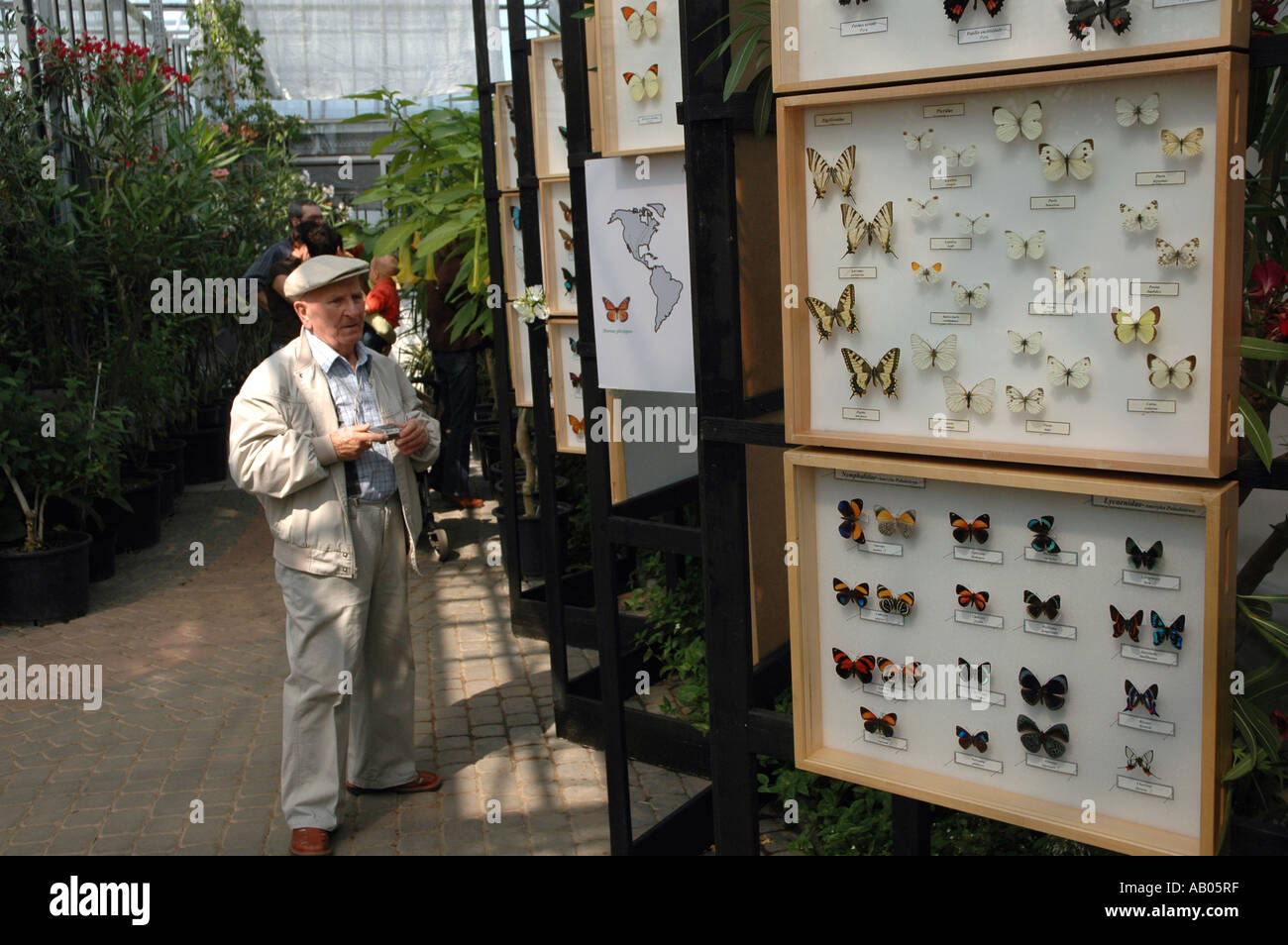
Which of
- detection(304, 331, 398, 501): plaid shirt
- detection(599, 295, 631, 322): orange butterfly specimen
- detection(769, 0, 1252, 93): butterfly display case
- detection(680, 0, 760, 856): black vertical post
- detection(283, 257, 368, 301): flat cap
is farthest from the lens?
detection(304, 331, 398, 501): plaid shirt

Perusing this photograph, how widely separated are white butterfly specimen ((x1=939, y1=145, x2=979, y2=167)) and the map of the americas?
1.58 metres

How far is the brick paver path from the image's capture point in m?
4.48

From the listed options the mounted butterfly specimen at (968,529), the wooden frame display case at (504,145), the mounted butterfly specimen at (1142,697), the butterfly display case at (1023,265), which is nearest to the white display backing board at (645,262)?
the butterfly display case at (1023,265)

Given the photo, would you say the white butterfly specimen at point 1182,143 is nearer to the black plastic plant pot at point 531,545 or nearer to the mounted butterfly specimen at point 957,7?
the mounted butterfly specimen at point 957,7

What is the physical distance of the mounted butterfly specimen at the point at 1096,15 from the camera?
6.63 ft

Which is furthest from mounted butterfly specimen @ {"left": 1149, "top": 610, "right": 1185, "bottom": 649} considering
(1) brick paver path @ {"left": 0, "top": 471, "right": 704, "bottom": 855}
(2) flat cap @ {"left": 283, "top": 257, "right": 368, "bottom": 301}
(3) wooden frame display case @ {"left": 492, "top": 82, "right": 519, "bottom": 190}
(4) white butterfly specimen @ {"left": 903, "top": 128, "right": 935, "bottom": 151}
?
(3) wooden frame display case @ {"left": 492, "top": 82, "right": 519, "bottom": 190}

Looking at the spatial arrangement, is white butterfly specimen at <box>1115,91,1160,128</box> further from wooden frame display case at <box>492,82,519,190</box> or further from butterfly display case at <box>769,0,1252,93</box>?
wooden frame display case at <box>492,82,519,190</box>

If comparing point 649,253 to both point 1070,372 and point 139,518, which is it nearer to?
point 1070,372

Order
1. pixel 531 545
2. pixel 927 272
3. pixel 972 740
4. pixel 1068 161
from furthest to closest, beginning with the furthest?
pixel 531 545
pixel 972 740
pixel 927 272
pixel 1068 161

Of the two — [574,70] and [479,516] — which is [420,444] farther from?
[479,516]

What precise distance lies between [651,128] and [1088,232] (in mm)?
1832

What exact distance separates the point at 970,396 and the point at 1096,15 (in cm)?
67

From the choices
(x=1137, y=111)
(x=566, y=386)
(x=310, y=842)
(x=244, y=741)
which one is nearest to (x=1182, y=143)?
(x=1137, y=111)

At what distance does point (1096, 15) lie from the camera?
2.05 m
